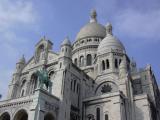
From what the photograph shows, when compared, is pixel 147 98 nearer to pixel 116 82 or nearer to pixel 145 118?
pixel 145 118

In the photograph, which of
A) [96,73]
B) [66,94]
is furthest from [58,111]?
[96,73]

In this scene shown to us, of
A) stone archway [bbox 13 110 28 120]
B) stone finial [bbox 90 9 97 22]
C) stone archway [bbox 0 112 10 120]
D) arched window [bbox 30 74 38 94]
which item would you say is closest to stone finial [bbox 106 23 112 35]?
stone finial [bbox 90 9 97 22]

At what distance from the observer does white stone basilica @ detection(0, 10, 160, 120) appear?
32.3m

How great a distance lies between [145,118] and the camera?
34.0 metres

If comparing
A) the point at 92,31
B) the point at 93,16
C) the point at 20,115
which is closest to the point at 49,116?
the point at 20,115

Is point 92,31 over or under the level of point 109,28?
over

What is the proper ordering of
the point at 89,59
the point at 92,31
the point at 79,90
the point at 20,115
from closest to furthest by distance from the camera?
the point at 20,115 < the point at 79,90 < the point at 89,59 < the point at 92,31

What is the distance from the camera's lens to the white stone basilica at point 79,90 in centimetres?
3229

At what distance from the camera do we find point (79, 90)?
3944cm

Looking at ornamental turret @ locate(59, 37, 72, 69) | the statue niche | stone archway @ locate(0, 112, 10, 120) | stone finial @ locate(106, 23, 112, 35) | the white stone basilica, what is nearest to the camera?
the white stone basilica

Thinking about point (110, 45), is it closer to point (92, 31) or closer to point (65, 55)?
point (65, 55)

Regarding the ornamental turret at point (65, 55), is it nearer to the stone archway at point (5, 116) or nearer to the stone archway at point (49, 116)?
the stone archway at point (49, 116)

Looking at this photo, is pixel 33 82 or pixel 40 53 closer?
pixel 33 82

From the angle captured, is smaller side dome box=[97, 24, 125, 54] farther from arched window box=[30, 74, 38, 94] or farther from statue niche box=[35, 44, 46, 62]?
arched window box=[30, 74, 38, 94]
